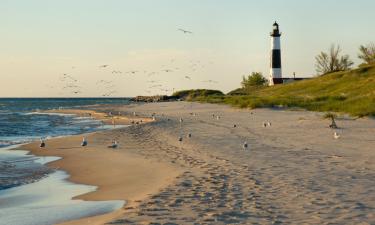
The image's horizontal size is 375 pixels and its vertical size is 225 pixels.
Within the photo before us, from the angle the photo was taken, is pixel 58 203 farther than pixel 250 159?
No

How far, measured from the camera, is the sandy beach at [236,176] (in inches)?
365

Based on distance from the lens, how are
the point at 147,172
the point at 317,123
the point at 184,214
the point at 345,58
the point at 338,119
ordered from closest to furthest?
the point at 184,214 < the point at 147,172 < the point at 317,123 < the point at 338,119 < the point at 345,58

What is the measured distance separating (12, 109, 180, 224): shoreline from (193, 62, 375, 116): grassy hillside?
52.1ft

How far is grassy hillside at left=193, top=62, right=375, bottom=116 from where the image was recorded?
35.6m

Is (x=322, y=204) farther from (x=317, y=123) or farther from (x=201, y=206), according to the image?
(x=317, y=123)

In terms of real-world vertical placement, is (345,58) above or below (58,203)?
above

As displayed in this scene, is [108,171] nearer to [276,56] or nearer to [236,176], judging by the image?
[236,176]

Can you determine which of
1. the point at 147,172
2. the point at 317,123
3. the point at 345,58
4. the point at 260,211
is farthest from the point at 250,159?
the point at 345,58

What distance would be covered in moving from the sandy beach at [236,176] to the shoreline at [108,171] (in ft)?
0.12

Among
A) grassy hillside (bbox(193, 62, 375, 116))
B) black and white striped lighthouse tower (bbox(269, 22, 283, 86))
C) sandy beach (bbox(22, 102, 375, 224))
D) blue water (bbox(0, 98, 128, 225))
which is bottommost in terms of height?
blue water (bbox(0, 98, 128, 225))

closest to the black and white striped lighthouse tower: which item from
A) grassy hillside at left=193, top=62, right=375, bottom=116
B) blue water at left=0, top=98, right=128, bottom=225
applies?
grassy hillside at left=193, top=62, right=375, bottom=116

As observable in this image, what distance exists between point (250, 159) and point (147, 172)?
3114 mm

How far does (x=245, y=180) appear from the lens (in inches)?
489

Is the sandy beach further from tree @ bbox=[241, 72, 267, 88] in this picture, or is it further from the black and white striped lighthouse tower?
tree @ bbox=[241, 72, 267, 88]
